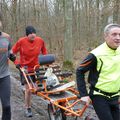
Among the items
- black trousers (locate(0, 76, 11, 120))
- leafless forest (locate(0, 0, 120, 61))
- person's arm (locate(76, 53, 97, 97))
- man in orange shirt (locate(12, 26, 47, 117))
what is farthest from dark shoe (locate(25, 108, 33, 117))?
leafless forest (locate(0, 0, 120, 61))

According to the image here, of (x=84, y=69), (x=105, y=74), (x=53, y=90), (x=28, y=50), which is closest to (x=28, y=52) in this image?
(x=28, y=50)

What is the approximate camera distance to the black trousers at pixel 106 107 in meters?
4.51

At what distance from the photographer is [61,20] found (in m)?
23.0

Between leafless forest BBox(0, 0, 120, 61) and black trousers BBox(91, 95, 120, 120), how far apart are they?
10360 millimetres

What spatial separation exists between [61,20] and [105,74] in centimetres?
1870

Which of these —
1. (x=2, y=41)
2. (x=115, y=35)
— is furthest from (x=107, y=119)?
(x=2, y=41)

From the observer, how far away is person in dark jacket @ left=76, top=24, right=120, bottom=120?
14.8 ft

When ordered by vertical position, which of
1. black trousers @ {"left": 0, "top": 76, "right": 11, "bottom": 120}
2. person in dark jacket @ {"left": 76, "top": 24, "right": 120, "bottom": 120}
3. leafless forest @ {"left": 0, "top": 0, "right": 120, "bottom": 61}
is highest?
person in dark jacket @ {"left": 76, "top": 24, "right": 120, "bottom": 120}

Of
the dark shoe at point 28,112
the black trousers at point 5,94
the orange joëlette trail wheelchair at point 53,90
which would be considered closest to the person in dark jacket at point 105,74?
the black trousers at point 5,94

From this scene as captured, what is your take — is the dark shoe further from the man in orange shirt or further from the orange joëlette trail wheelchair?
the orange joëlette trail wheelchair

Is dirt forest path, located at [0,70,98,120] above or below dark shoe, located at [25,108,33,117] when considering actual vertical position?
below

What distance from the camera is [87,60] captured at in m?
4.58

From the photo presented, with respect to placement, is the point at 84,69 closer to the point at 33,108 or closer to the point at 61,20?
the point at 33,108

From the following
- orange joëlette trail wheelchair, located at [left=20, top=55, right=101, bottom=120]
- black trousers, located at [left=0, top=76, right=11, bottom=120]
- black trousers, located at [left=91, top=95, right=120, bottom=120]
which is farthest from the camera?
orange joëlette trail wheelchair, located at [left=20, top=55, right=101, bottom=120]
